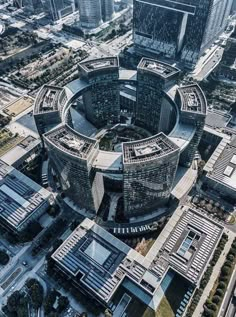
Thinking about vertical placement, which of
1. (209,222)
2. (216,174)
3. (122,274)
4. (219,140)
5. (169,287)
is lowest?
(122,274)

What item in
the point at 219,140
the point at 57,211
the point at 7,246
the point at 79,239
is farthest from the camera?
the point at 219,140

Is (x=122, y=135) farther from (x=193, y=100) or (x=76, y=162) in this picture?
(x=76, y=162)

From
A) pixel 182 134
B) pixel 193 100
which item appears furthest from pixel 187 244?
pixel 193 100

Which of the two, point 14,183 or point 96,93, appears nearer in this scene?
point 14,183

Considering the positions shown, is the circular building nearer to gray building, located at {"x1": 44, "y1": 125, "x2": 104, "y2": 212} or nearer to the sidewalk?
gray building, located at {"x1": 44, "y1": 125, "x2": 104, "y2": 212}

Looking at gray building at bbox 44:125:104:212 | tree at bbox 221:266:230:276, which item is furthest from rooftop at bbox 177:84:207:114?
tree at bbox 221:266:230:276

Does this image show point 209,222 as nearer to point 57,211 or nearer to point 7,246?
point 57,211

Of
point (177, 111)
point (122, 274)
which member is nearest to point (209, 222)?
point (122, 274)

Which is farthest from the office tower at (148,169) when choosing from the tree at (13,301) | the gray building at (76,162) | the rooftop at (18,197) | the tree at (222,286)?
the tree at (13,301)
